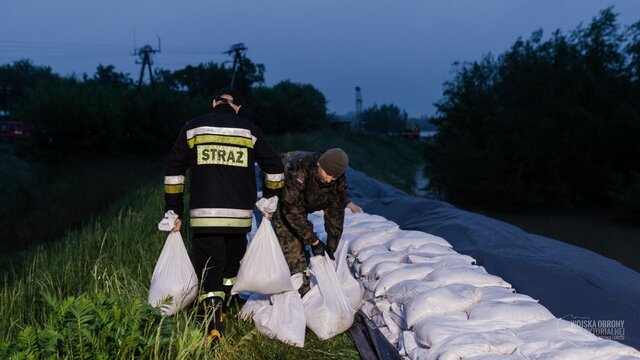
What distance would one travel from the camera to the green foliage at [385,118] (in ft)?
306

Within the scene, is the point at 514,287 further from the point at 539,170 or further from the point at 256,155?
the point at 539,170

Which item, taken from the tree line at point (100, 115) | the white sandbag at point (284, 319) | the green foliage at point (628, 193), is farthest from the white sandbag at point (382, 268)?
the tree line at point (100, 115)

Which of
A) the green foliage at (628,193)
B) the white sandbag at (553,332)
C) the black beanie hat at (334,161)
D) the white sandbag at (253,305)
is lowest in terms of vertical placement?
the green foliage at (628,193)

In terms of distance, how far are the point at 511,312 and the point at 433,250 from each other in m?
1.38

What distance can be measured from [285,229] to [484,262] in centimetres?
166

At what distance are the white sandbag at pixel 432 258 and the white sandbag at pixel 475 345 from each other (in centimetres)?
128

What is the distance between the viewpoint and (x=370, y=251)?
15.2 feet

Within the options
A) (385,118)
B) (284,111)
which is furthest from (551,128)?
(385,118)

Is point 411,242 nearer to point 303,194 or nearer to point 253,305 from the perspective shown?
point 303,194

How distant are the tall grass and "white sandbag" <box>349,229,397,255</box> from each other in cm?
138

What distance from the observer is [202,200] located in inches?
124

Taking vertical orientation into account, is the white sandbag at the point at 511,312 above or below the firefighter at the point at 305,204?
below

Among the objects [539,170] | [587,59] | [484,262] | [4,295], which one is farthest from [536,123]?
[4,295]

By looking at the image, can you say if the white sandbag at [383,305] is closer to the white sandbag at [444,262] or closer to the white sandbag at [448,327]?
the white sandbag at [444,262]
